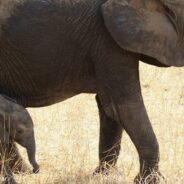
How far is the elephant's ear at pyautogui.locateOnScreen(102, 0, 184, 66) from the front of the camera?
4934 millimetres

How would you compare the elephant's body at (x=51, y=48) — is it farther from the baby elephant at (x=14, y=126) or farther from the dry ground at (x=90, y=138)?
the dry ground at (x=90, y=138)

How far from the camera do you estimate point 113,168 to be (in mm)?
5527

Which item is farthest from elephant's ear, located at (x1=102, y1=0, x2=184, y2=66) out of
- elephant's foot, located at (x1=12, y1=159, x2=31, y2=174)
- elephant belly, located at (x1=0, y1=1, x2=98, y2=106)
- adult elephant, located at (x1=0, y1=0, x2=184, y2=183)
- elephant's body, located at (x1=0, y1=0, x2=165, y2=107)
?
elephant's foot, located at (x1=12, y1=159, x2=31, y2=174)

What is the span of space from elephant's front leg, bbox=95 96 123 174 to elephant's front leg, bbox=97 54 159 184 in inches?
18.8

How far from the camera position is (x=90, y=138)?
272 inches

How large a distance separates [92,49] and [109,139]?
934 mm

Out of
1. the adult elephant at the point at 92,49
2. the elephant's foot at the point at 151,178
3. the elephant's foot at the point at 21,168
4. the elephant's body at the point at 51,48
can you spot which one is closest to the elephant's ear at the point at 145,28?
the adult elephant at the point at 92,49

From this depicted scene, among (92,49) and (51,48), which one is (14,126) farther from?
(92,49)

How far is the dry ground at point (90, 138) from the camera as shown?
551 centimetres

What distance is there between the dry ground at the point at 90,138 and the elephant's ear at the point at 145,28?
918 millimetres

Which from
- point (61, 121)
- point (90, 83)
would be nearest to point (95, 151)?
point (61, 121)

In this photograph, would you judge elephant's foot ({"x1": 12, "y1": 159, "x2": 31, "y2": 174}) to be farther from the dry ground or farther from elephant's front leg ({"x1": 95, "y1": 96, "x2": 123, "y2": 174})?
elephant's front leg ({"x1": 95, "y1": 96, "x2": 123, "y2": 174})

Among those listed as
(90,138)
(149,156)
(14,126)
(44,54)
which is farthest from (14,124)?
(90,138)

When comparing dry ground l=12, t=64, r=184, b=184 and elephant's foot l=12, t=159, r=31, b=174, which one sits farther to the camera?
elephant's foot l=12, t=159, r=31, b=174
